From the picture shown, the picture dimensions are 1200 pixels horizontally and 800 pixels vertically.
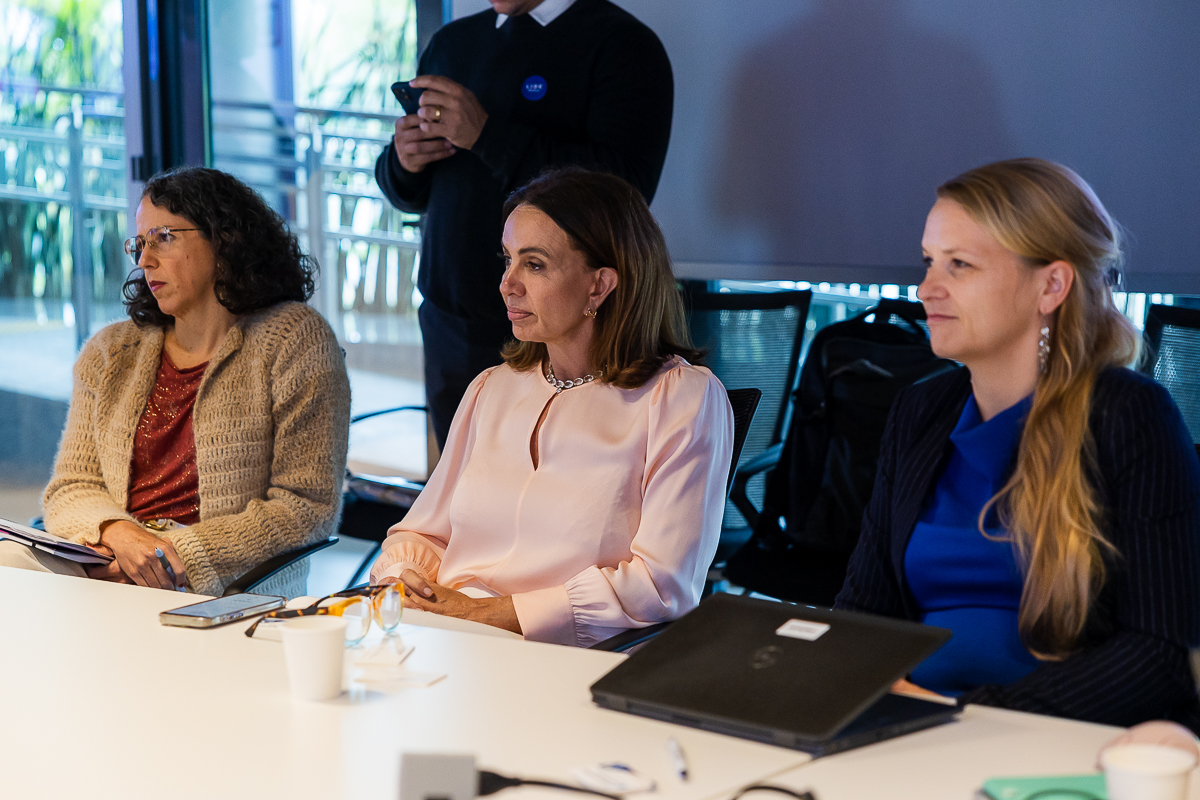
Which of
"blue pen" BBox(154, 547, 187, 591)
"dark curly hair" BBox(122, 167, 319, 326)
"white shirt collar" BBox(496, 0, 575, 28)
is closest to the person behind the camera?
"blue pen" BBox(154, 547, 187, 591)

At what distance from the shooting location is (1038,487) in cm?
151

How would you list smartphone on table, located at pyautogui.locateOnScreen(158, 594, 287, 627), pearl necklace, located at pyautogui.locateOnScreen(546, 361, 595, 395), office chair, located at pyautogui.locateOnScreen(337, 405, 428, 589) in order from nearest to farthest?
smartphone on table, located at pyautogui.locateOnScreen(158, 594, 287, 627)
pearl necklace, located at pyautogui.locateOnScreen(546, 361, 595, 395)
office chair, located at pyautogui.locateOnScreen(337, 405, 428, 589)

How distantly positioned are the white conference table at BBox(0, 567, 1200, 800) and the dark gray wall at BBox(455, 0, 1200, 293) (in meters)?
2.20

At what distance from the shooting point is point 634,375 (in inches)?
79.0

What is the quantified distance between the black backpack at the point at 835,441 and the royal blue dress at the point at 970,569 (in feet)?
3.55

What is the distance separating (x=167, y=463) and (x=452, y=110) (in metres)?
1.03

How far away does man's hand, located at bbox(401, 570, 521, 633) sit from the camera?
1.83 meters

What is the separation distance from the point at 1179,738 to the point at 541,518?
1091 millimetres

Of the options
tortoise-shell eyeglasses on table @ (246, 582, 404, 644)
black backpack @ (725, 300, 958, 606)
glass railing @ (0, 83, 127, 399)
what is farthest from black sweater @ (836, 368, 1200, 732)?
glass railing @ (0, 83, 127, 399)

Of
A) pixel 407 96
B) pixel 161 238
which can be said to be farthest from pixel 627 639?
pixel 407 96

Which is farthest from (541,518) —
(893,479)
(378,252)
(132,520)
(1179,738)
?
(378,252)

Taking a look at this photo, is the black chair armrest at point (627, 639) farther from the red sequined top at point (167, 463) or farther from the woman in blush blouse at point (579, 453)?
the red sequined top at point (167, 463)

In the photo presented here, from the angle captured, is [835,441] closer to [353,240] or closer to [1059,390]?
[1059,390]

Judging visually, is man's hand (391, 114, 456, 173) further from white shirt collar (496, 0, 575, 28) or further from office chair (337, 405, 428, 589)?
office chair (337, 405, 428, 589)
